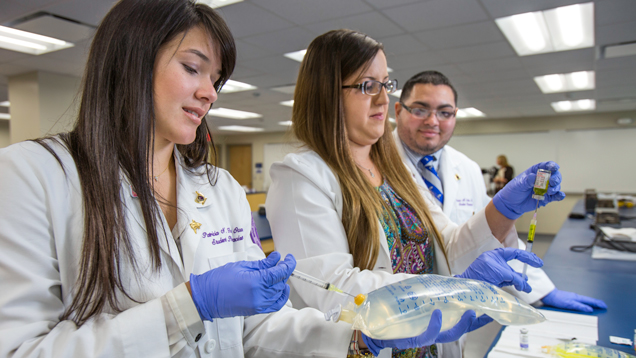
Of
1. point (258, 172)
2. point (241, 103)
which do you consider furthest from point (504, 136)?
point (258, 172)

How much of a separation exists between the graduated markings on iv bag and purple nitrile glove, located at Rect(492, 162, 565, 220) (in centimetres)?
51

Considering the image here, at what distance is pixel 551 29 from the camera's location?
3.79m

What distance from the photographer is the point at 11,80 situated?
5668 millimetres

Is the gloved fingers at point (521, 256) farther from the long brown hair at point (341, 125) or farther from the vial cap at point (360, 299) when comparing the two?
the vial cap at point (360, 299)

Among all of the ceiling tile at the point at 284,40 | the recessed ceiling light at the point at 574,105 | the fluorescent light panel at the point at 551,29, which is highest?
the recessed ceiling light at the point at 574,105

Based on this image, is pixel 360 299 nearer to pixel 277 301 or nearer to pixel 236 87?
pixel 277 301

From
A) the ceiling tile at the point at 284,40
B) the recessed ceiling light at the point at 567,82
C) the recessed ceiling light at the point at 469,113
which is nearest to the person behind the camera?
the ceiling tile at the point at 284,40

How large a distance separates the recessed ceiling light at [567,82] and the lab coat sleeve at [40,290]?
621cm

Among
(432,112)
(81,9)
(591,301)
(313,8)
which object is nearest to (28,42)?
(81,9)

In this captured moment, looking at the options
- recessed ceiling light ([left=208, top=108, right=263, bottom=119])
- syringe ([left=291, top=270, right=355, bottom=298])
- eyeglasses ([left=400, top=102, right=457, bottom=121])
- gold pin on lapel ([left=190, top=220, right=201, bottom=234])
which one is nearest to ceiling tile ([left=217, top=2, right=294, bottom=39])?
eyeglasses ([left=400, top=102, right=457, bottom=121])

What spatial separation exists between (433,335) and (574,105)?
8844 millimetres

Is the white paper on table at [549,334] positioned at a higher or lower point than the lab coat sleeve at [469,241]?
lower

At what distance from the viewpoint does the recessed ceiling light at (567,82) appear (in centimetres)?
551

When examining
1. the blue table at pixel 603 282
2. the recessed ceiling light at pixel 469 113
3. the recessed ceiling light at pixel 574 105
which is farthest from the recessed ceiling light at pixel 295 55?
the recessed ceiling light at pixel 574 105
